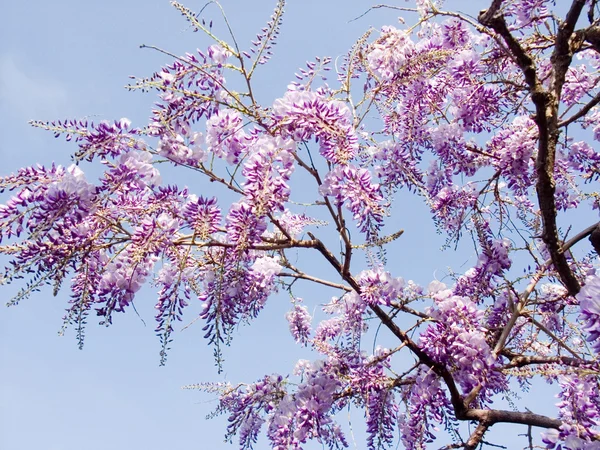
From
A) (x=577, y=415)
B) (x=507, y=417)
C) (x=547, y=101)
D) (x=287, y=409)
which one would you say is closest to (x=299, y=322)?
(x=287, y=409)

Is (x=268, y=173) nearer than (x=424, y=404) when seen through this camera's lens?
Yes

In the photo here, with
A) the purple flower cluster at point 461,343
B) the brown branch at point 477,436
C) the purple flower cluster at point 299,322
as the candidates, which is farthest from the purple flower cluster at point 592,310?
the purple flower cluster at point 299,322

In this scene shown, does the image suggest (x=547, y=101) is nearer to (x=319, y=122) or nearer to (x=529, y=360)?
(x=319, y=122)

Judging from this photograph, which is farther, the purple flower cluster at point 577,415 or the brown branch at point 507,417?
the brown branch at point 507,417

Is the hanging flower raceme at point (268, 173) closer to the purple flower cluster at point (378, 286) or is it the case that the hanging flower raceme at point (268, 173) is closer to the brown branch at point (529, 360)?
the purple flower cluster at point (378, 286)

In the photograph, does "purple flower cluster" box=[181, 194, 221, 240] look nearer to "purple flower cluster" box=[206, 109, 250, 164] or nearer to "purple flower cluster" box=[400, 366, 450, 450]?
"purple flower cluster" box=[206, 109, 250, 164]

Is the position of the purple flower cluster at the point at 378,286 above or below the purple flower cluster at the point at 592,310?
above

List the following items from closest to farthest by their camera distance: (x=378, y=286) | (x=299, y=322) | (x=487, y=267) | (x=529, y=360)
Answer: (x=378, y=286)
(x=529, y=360)
(x=487, y=267)
(x=299, y=322)

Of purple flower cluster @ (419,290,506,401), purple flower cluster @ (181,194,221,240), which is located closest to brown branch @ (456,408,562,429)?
purple flower cluster @ (419,290,506,401)

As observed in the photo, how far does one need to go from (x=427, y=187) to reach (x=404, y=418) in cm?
166

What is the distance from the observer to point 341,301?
12.7 feet

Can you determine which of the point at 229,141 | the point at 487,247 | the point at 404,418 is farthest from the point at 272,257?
the point at 487,247

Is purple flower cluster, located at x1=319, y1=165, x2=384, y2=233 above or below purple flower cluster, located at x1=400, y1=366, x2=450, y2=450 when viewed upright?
above

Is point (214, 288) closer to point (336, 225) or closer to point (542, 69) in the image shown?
point (336, 225)
